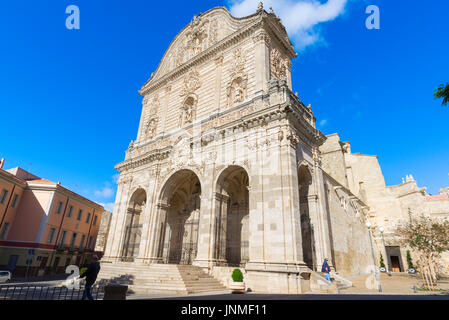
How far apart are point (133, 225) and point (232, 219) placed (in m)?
8.69

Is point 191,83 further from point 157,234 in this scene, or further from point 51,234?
point 51,234

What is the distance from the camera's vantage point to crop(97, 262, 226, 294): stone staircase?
11.1 meters

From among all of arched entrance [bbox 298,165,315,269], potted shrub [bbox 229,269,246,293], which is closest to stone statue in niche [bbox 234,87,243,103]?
arched entrance [bbox 298,165,315,269]

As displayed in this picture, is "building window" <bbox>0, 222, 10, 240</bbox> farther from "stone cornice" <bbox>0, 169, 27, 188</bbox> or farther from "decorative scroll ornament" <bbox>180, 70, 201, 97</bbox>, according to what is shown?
"decorative scroll ornament" <bbox>180, 70, 201, 97</bbox>

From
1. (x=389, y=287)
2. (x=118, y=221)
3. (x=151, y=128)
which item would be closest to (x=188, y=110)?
(x=151, y=128)

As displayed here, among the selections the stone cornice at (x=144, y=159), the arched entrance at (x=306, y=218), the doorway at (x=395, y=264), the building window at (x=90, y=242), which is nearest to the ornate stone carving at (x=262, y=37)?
the arched entrance at (x=306, y=218)

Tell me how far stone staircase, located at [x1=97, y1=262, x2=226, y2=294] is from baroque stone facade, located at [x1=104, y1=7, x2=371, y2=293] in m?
1.10

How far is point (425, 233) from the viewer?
18.6m

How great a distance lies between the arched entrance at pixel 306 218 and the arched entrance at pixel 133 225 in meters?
12.8

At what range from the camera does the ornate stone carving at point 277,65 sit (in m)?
18.4
